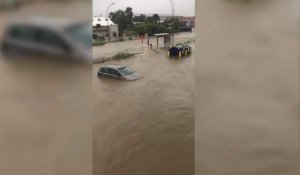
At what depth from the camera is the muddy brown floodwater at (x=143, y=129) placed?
1.92 meters

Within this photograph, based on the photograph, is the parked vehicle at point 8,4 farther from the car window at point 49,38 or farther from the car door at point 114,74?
the car door at point 114,74

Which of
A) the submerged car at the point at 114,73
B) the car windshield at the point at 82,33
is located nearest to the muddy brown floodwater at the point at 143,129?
the submerged car at the point at 114,73

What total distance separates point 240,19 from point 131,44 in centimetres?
791

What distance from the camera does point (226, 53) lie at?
2.71ft

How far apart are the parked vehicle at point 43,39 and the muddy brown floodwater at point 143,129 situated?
60 cm

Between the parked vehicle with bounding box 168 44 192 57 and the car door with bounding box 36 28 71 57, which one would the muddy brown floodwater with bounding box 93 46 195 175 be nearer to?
the car door with bounding box 36 28 71 57

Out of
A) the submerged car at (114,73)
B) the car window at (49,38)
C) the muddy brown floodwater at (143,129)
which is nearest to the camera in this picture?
the car window at (49,38)

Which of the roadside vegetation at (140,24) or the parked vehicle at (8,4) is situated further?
the roadside vegetation at (140,24)

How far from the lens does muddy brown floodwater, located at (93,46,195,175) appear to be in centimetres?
192

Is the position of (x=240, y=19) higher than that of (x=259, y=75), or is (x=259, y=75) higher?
(x=240, y=19)

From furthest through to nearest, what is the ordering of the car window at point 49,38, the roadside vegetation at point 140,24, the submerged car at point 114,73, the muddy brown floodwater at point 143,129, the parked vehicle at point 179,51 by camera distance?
the roadside vegetation at point 140,24, the parked vehicle at point 179,51, the submerged car at point 114,73, the muddy brown floodwater at point 143,129, the car window at point 49,38

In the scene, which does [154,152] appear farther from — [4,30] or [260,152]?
[4,30]

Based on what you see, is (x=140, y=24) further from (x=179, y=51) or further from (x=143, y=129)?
(x=143, y=129)

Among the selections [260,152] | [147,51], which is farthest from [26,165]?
[147,51]
